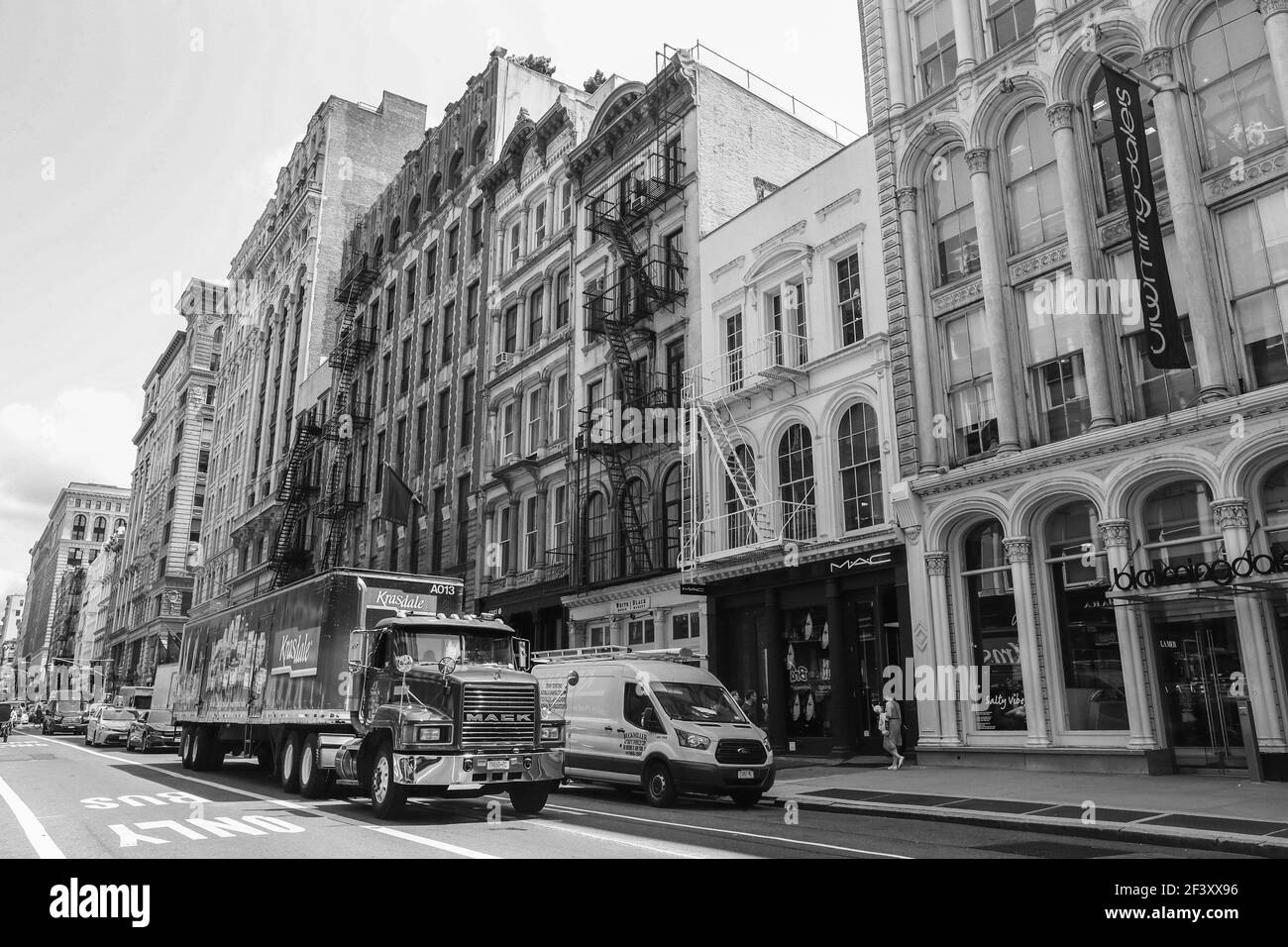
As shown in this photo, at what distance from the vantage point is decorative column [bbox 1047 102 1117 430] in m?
18.1

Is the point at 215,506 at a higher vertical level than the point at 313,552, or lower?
higher

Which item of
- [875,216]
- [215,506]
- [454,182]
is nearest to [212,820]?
[875,216]

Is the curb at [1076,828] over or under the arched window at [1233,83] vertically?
under

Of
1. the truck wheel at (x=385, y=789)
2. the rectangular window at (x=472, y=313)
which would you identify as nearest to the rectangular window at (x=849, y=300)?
the truck wheel at (x=385, y=789)

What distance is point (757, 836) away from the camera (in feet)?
37.3

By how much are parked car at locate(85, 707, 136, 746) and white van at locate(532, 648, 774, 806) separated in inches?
1093

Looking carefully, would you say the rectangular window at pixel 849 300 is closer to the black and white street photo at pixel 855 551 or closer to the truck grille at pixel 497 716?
the black and white street photo at pixel 855 551

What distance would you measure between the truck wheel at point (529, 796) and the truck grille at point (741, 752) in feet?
11.0

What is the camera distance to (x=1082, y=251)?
18688 millimetres

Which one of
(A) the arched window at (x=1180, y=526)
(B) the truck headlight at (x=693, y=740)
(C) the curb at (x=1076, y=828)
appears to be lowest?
(C) the curb at (x=1076, y=828)

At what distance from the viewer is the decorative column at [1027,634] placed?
18.3 m
